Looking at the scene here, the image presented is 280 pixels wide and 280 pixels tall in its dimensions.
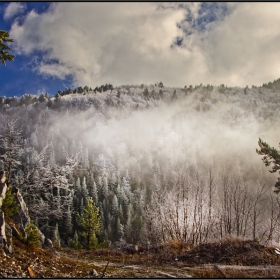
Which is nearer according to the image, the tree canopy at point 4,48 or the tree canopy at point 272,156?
the tree canopy at point 4,48

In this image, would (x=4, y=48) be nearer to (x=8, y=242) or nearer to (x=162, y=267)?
(x=8, y=242)

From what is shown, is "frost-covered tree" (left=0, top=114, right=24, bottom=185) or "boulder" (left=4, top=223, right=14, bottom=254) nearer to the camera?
"boulder" (left=4, top=223, right=14, bottom=254)

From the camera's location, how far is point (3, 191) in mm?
11609

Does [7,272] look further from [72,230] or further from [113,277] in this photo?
[72,230]

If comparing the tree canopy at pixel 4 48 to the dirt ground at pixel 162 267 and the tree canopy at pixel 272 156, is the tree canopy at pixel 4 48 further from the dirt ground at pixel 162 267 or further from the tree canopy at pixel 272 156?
the tree canopy at pixel 272 156

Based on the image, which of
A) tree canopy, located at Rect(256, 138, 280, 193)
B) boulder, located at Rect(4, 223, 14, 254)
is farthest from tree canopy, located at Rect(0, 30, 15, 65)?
tree canopy, located at Rect(256, 138, 280, 193)

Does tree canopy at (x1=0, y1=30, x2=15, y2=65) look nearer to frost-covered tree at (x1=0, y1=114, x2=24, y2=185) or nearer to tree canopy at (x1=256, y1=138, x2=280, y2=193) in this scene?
frost-covered tree at (x1=0, y1=114, x2=24, y2=185)

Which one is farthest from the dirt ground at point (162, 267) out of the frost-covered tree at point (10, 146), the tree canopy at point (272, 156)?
the frost-covered tree at point (10, 146)

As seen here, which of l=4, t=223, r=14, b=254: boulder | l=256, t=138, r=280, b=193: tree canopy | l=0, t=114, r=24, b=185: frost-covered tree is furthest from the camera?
l=256, t=138, r=280, b=193: tree canopy

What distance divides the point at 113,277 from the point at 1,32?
11212 mm

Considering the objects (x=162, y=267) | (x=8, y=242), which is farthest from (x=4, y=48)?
(x=162, y=267)

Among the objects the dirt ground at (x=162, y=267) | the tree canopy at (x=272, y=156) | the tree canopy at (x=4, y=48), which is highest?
the tree canopy at (x=4, y=48)

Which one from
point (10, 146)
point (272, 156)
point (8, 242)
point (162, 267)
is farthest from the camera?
point (272, 156)

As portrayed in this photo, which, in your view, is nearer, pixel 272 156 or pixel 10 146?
pixel 10 146
